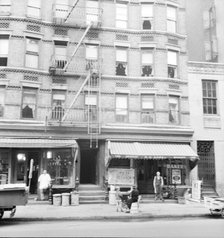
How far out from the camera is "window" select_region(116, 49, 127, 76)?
73.8 ft

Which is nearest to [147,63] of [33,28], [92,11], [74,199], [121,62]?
[121,62]

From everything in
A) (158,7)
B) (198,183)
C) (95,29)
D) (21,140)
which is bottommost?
(198,183)

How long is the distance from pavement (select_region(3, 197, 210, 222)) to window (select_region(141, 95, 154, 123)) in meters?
5.86

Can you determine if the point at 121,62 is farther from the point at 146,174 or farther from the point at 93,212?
the point at 93,212

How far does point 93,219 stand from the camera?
14.6 metres

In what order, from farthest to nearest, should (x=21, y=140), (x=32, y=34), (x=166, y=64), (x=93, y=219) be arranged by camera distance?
1. (x=166, y=64)
2. (x=32, y=34)
3. (x=21, y=140)
4. (x=93, y=219)

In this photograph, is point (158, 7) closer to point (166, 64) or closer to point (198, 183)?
point (166, 64)

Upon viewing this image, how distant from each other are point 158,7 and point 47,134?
11861 mm

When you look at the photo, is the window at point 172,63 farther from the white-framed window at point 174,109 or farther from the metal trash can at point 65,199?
the metal trash can at point 65,199

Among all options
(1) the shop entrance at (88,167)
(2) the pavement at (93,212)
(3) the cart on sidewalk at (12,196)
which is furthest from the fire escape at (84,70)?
(3) the cart on sidewalk at (12,196)

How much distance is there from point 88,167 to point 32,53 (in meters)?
8.76

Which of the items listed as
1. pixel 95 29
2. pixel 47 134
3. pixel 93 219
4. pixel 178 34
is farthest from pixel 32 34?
pixel 93 219

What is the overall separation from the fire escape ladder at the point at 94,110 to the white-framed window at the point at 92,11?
3862mm

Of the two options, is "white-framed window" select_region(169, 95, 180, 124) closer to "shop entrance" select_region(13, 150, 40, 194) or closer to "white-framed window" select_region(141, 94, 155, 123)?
"white-framed window" select_region(141, 94, 155, 123)
